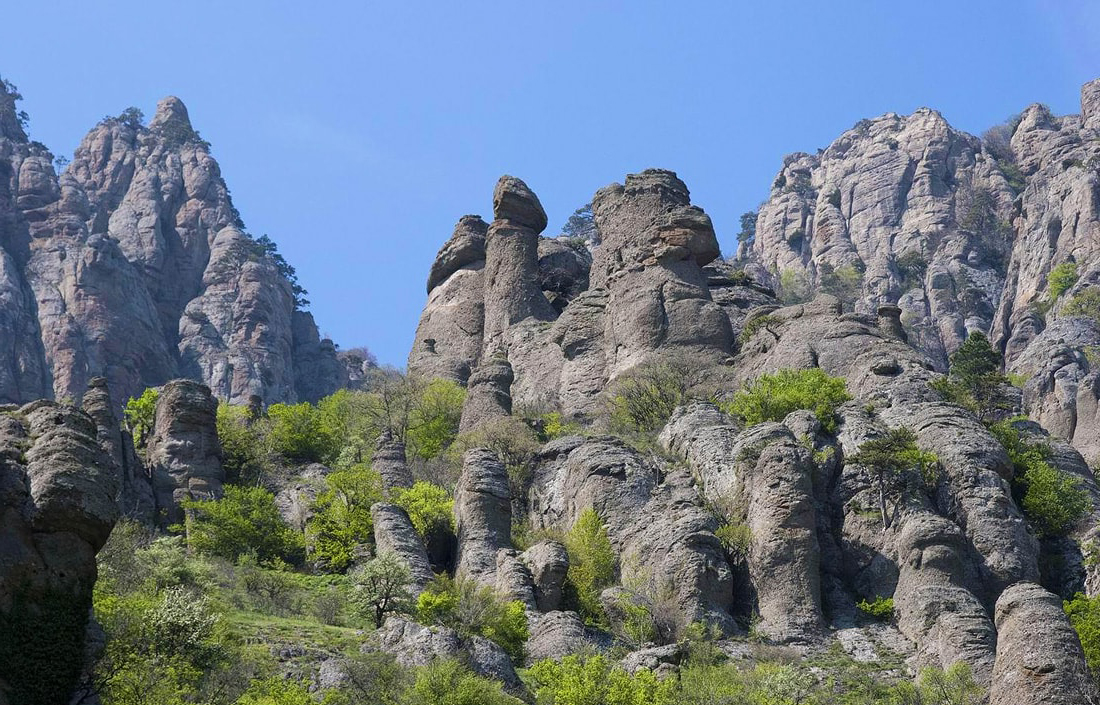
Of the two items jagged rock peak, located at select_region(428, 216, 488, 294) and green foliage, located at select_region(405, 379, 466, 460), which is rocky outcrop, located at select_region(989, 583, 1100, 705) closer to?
green foliage, located at select_region(405, 379, 466, 460)

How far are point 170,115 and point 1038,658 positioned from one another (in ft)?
493

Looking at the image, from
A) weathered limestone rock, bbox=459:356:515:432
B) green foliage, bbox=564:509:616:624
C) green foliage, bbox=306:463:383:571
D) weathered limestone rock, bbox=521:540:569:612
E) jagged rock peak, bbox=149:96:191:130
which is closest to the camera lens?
weathered limestone rock, bbox=521:540:569:612

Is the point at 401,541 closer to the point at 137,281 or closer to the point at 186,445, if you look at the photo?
→ the point at 186,445

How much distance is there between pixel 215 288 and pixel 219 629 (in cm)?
10542

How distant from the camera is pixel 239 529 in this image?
57219 millimetres

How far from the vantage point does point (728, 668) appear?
1703 inches

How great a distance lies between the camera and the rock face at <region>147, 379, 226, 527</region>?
202 ft

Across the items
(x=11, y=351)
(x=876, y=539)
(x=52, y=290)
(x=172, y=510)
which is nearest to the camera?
(x=876, y=539)

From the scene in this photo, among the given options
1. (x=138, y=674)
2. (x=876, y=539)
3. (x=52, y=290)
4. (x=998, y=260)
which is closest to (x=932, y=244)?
(x=998, y=260)

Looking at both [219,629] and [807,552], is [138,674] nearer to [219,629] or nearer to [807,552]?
[219,629]

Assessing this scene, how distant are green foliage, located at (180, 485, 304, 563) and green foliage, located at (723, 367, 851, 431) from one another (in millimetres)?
18349

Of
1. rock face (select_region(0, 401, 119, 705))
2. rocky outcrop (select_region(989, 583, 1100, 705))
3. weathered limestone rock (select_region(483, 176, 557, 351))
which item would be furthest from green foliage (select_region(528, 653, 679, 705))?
weathered limestone rock (select_region(483, 176, 557, 351))

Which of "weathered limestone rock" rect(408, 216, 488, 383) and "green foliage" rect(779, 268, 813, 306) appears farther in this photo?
"green foliage" rect(779, 268, 813, 306)

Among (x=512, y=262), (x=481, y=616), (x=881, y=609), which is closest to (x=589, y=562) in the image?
(x=481, y=616)
